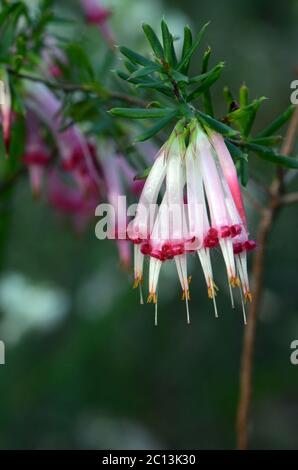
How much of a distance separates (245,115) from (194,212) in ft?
0.39

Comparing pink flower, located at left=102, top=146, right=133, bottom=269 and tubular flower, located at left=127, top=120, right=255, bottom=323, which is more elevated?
pink flower, located at left=102, top=146, right=133, bottom=269

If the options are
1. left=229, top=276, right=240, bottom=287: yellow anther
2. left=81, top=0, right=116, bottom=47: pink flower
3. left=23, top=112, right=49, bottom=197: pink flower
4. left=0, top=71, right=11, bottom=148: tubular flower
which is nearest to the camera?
left=229, top=276, right=240, bottom=287: yellow anther

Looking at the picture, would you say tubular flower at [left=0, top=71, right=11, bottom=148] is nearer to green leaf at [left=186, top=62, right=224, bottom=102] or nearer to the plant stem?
green leaf at [left=186, top=62, right=224, bottom=102]

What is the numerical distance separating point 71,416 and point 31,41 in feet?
5.41

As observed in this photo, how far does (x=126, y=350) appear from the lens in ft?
9.39

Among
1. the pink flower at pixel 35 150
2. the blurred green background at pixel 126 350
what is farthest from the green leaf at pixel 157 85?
the blurred green background at pixel 126 350

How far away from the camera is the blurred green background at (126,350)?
8.78 ft

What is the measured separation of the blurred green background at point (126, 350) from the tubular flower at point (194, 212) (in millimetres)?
1599

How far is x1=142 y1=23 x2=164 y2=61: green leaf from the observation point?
870mm

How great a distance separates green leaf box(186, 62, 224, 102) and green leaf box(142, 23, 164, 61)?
49mm

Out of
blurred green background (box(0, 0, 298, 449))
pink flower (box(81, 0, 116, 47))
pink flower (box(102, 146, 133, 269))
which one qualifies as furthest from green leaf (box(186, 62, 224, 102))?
blurred green background (box(0, 0, 298, 449))

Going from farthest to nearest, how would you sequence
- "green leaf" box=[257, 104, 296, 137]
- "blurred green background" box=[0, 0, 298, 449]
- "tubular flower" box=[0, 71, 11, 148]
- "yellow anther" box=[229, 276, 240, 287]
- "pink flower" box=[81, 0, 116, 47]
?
"blurred green background" box=[0, 0, 298, 449]
"pink flower" box=[81, 0, 116, 47]
"tubular flower" box=[0, 71, 11, 148]
"green leaf" box=[257, 104, 296, 137]
"yellow anther" box=[229, 276, 240, 287]
